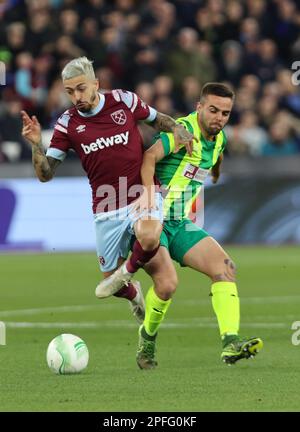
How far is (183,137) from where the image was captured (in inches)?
368

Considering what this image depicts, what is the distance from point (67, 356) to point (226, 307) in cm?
115

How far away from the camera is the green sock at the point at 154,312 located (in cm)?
947

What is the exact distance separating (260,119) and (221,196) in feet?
8.44

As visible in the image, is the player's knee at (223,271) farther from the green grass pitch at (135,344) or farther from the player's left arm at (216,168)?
the player's left arm at (216,168)

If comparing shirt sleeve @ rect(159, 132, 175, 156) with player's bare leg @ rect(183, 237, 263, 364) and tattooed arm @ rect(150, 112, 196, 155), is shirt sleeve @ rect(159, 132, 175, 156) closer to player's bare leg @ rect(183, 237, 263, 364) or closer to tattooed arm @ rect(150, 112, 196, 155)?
tattooed arm @ rect(150, 112, 196, 155)

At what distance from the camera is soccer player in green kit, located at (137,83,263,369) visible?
9.23 m

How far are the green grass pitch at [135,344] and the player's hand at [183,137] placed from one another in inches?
60.6

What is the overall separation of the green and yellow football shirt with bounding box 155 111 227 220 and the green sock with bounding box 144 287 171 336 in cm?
62

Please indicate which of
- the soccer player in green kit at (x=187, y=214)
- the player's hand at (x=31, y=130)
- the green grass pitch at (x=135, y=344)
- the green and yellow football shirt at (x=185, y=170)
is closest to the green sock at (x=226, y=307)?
the soccer player in green kit at (x=187, y=214)

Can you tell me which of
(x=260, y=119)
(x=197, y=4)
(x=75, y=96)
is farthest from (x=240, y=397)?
(x=197, y=4)

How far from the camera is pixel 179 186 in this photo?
9.73 m

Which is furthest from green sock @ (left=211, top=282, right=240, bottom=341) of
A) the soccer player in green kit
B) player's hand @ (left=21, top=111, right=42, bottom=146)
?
player's hand @ (left=21, top=111, right=42, bottom=146)
